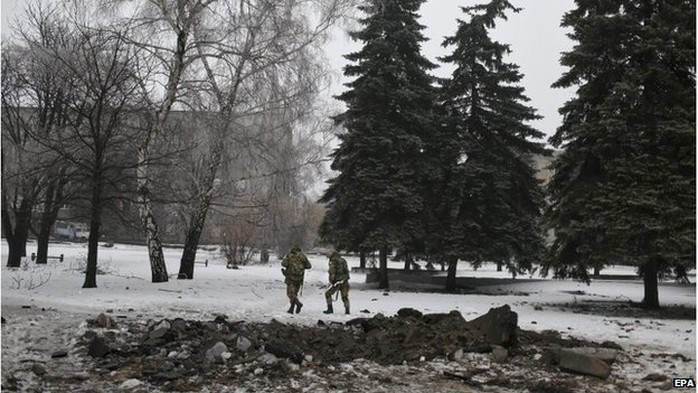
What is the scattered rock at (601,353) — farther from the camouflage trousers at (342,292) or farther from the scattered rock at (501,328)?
the camouflage trousers at (342,292)

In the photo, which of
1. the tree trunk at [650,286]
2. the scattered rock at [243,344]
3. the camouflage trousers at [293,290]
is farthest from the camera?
the tree trunk at [650,286]

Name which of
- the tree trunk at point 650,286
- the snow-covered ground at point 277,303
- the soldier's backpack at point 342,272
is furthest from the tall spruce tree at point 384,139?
the tree trunk at point 650,286

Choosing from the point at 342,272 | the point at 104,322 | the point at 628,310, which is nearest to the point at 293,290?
the point at 342,272

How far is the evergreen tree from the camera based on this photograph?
60.8 feet

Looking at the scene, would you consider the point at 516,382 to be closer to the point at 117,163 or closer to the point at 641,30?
the point at 641,30

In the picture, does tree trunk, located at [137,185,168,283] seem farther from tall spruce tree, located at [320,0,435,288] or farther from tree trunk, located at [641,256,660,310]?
tree trunk, located at [641,256,660,310]

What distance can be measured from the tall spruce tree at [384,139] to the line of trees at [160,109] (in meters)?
1.70

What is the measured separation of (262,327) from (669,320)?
8961 mm

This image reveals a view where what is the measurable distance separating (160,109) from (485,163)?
10.5m

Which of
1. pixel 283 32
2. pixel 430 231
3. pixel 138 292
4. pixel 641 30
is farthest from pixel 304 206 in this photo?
pixel 641 30

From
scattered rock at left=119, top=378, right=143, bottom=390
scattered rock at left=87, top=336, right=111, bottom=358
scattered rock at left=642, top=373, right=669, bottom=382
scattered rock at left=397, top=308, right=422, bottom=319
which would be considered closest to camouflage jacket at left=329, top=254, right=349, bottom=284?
scattered rock at left=397, top=308, right=422, bottom=319

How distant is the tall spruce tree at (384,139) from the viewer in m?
18.9

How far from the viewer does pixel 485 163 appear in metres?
19.3

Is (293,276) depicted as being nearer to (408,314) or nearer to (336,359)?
(408,314)
